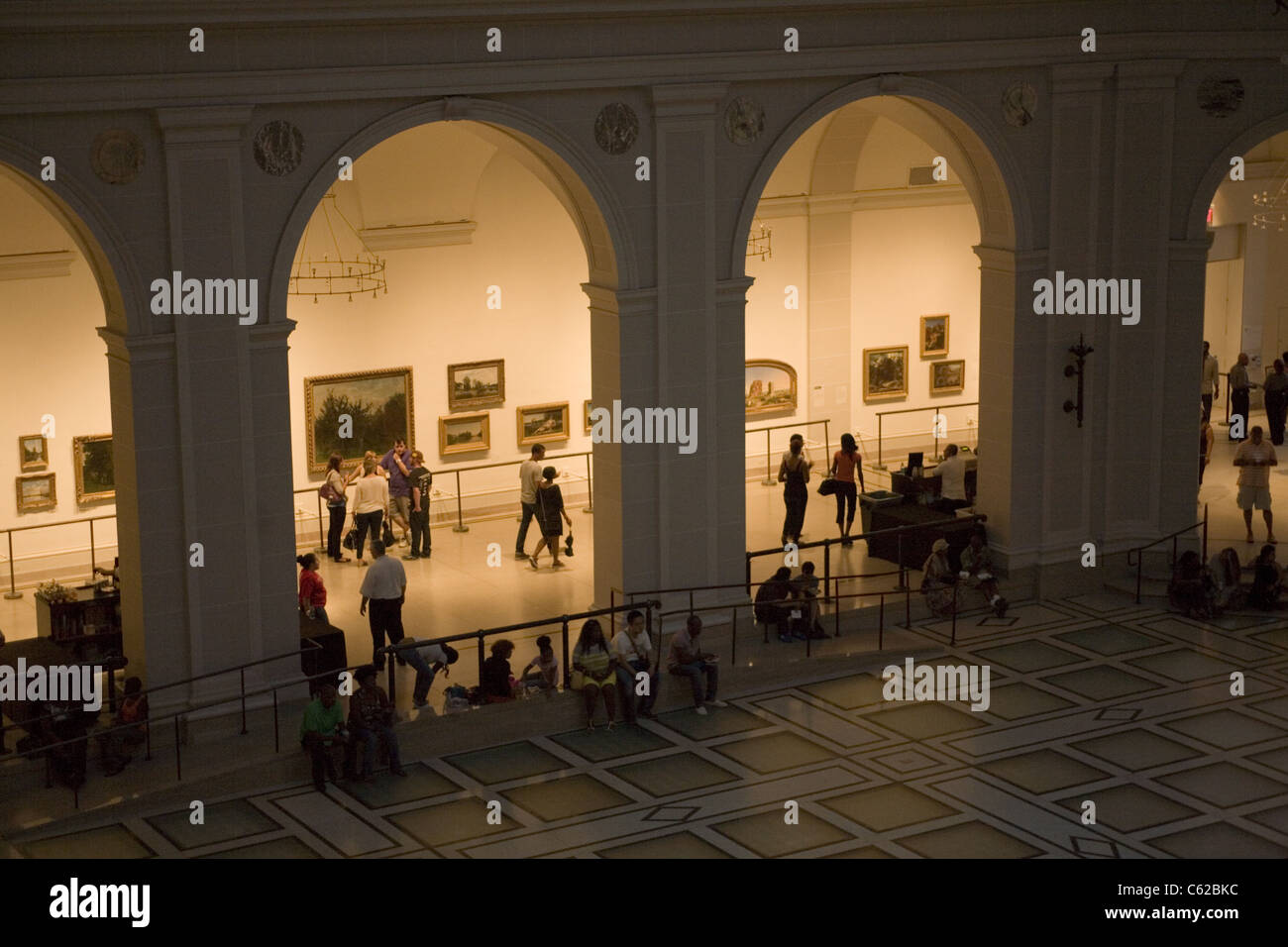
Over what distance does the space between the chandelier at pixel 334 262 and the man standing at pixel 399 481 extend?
91.7 inches

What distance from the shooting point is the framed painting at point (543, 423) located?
1024 inches

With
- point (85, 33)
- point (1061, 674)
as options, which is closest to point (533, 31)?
point (85, 33)

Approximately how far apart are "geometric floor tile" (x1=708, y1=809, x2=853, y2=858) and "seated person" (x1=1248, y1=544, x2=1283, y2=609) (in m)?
7.63

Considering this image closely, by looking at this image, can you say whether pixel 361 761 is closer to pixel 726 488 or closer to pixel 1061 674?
pixel 726 488

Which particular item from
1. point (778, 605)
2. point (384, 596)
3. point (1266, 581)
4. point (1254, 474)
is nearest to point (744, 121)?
point (778, 605)

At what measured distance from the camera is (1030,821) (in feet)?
53.2

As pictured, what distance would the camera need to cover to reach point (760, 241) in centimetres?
2741

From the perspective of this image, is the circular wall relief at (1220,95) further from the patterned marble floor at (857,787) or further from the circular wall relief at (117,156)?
the circular wall relief at (117,156)

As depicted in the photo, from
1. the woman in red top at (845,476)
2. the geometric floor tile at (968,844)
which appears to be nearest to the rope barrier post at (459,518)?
the woman in red top at (845,476)

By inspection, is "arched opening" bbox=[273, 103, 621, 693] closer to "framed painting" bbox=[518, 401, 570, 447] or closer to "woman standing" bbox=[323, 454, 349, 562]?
"framed painting" bbox=[518, 401, 570, 447]

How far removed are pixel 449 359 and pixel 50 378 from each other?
17.4 ft

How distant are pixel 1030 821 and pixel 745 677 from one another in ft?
13.1

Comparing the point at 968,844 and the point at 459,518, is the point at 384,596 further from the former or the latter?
the point at 968,844

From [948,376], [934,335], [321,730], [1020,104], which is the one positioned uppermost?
[1020,104]
